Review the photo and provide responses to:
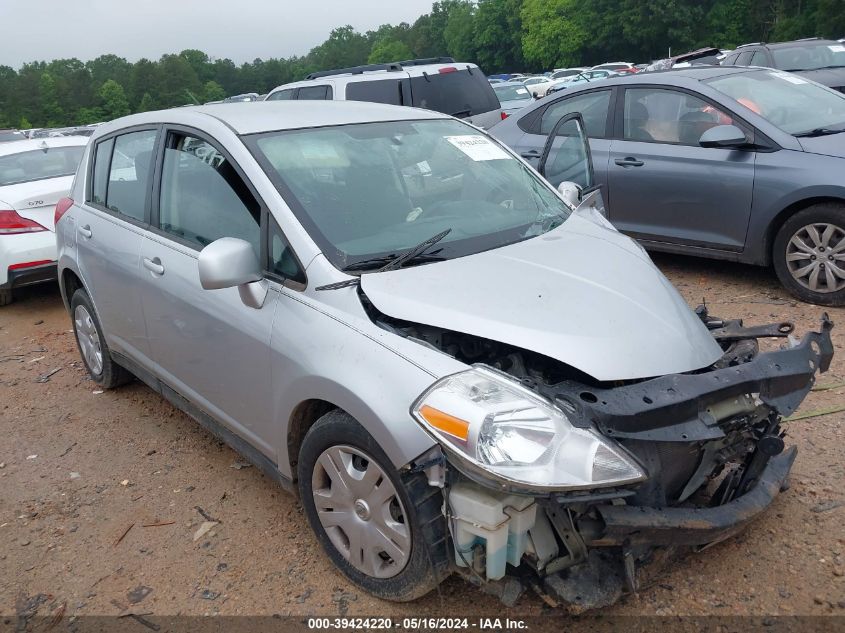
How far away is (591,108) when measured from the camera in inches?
249

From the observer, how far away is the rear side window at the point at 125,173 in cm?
390

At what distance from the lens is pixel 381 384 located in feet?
7.84

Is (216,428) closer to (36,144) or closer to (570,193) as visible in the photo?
(570,193)

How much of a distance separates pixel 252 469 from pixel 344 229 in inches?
61.2

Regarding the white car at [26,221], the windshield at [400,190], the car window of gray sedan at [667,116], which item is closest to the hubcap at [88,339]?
the white car at [26,221]

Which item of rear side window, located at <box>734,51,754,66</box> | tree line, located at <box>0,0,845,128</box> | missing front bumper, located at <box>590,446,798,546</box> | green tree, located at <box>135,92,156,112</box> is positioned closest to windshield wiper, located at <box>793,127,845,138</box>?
missing front bumper, located at <box>590,446,798,546</box>

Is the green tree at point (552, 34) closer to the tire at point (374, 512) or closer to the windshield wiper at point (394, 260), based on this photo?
the windshield wiper at point (394, 260)

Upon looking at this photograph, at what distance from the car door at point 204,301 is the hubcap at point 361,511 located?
0.43 metres

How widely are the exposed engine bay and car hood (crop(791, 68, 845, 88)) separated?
31.1ft

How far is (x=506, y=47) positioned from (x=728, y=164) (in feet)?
281

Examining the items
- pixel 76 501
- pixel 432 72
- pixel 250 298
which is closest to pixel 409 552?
pixel 250 298

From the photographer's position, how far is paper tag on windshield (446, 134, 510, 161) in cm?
368

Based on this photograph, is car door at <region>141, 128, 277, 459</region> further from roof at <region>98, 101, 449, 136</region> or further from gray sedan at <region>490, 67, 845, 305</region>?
gray sedan at <region>490, 67, 845, 305</region>

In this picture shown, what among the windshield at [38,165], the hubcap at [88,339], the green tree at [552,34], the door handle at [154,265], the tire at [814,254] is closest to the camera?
the door handle at [154,265]
